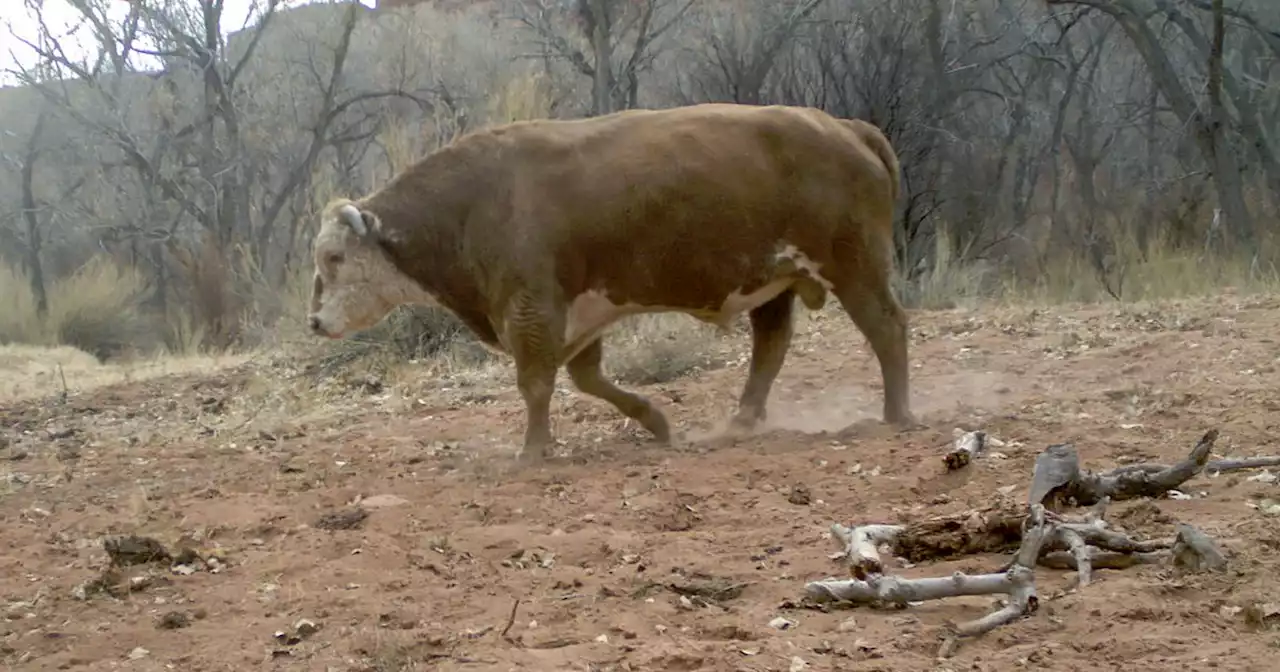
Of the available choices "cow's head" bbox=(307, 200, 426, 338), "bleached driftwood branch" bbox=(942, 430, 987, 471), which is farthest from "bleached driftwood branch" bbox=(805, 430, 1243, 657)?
"cow's head" bbox=(307, 200, 426, 338)

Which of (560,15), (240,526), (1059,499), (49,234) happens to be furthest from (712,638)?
(49,234)

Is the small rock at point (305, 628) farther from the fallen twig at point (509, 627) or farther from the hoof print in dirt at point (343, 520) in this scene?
the hoof print in dirt at point (343, 520)

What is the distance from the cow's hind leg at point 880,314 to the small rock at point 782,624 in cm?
324

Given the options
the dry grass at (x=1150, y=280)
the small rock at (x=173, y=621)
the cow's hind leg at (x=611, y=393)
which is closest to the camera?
the small rock at (x=173, y=621)

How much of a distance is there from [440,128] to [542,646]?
9.02m

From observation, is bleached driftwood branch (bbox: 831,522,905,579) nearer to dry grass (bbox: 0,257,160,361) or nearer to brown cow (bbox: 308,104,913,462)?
brown cow (bbox: 308,104,913,462)

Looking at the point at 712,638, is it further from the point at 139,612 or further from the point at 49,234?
the point at 49,234

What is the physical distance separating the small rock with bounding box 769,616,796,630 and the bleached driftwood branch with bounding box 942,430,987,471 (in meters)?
1.76

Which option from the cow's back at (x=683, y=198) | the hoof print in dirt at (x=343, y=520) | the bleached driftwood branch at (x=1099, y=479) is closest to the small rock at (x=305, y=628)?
the hoof print in dirt at (x=343, y=520)

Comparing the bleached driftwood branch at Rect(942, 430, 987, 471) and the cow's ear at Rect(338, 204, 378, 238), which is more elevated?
the cow's ear at Rect(338, 204, 378, 238)

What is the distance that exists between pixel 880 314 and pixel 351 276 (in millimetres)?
2690

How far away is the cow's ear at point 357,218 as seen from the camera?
20.6ft

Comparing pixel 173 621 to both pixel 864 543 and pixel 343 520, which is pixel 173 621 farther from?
pixel 864 543

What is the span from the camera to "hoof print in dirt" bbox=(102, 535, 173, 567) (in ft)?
13.9
